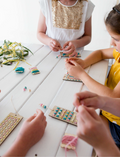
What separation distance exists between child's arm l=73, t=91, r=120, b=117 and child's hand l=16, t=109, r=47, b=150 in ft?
0.48

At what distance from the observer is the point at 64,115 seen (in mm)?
571

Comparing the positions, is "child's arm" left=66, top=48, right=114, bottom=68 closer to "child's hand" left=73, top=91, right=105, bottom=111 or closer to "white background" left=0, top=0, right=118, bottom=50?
"child's hand" left=73, top=91, right=105, bottom=111

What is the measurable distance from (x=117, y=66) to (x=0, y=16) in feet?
8.86

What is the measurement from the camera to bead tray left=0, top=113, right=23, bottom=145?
0.49 m

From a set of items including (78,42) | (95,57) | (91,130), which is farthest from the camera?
(78,42)

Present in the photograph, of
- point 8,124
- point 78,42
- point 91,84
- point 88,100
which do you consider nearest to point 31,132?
point 8,124

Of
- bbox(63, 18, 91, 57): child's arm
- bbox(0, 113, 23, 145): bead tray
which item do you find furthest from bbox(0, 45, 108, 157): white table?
bbox(63, 18, 91, 57): child's arm

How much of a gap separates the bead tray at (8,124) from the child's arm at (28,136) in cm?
6

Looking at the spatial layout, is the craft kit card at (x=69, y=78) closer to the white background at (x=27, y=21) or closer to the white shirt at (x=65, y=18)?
the white shirt at (x=65, y=18)

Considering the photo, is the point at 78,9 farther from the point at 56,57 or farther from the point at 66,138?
the point at 66,138

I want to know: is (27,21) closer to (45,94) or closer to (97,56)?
(97,56)

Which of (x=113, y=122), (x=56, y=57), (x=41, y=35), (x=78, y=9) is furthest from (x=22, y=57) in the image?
(x=113, y=122)

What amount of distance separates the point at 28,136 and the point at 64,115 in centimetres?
17

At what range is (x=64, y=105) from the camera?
630mm
